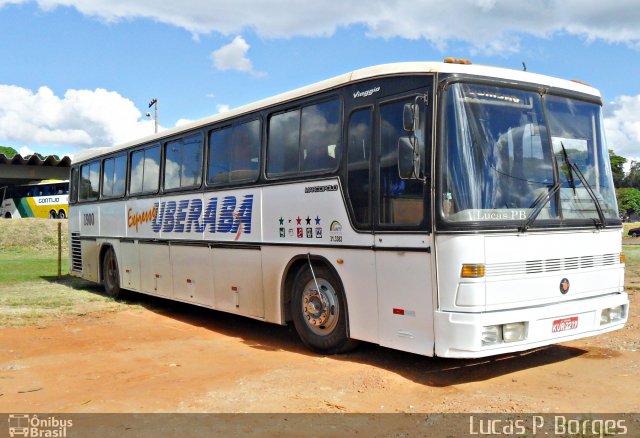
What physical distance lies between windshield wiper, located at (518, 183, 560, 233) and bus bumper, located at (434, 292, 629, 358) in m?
0.84

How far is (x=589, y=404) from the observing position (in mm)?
6012

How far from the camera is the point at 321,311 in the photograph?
8.28 metres

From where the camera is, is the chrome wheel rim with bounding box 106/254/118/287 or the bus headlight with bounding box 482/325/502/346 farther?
the chrome wheel rim with bounding box 106/254/118/287

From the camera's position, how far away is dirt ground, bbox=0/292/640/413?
6.16 metres

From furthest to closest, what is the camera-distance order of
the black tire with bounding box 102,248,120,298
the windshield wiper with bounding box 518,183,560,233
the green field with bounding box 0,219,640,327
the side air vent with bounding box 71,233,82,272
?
the side air vent with bounding box 71,233,82,272, the black tire with bounding box 102,248,120,298, the green field with bounding box 0,219,640,327, the windshield wiper with bounding box 518,183,560,233

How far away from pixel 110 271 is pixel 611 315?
11.1m

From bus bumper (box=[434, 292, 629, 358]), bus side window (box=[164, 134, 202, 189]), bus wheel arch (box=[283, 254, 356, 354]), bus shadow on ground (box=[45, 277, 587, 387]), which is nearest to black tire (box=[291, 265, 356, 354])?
bus wheel arch (box=[283, 254, 356, 354])

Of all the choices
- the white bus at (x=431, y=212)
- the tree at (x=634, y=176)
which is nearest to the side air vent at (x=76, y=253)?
the white bus at (x=431, y=212)

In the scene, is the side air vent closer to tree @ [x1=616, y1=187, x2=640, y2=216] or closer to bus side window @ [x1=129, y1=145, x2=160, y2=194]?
bus side window @ [x1=129, y1=145, x2=160, y2=194]

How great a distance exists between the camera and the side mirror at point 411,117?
676 centimetres

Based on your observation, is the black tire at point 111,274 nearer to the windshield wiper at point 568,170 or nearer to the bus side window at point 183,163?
the bus side window at point 183,163

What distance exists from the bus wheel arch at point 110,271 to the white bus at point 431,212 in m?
5.79

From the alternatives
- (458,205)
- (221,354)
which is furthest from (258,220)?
(458,205)

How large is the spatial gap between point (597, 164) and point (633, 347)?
249 cm
